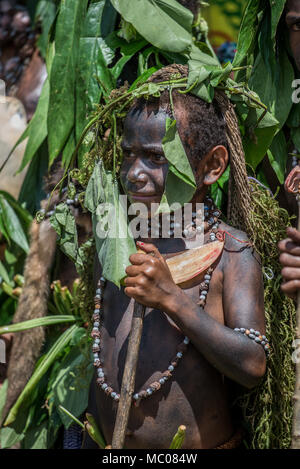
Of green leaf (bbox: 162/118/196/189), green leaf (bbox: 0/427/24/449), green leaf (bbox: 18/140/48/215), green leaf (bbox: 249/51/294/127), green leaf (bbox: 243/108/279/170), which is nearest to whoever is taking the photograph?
green leaf (bbox: 162/118/196/189)

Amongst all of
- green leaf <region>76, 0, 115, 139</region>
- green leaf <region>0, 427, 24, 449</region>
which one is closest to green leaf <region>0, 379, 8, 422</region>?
green leaf <region>0, 427, 24, 449</region>

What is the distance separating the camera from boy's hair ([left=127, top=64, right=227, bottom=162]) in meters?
2.09

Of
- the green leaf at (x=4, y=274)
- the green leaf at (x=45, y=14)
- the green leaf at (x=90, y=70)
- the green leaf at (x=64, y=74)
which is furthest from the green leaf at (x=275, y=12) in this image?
the green leaf at (x=45, y=14)

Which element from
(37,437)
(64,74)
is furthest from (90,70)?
(37,437)

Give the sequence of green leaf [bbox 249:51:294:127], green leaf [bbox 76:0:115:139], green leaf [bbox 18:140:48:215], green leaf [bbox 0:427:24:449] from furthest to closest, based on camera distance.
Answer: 1. green leaf [bbox 18:140:48:215]
2. green leaf [bbox 0:427:24:449]
3. green leaf [bbox 76:0:115:139]
4. green leaf [bbox 249:51:294:127]

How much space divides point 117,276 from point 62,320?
74 centimetres

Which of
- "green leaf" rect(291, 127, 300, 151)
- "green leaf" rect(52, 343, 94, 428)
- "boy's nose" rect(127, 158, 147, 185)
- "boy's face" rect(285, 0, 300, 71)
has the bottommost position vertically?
"green leaf" rect(52, 343, 94, 428)

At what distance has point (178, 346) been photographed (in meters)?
2.05

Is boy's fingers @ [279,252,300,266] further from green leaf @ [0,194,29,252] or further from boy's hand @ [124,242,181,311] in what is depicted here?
green leaf @ [0,194,29,252]

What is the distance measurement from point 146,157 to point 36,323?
874mm

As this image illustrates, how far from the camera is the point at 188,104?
6.89ft

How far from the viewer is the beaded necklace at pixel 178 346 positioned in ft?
6.68

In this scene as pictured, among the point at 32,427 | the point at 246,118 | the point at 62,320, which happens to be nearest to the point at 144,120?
the point at 246,118

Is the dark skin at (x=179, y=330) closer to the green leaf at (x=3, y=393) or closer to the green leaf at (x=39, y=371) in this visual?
the green leaf at (x=39, y=371)
